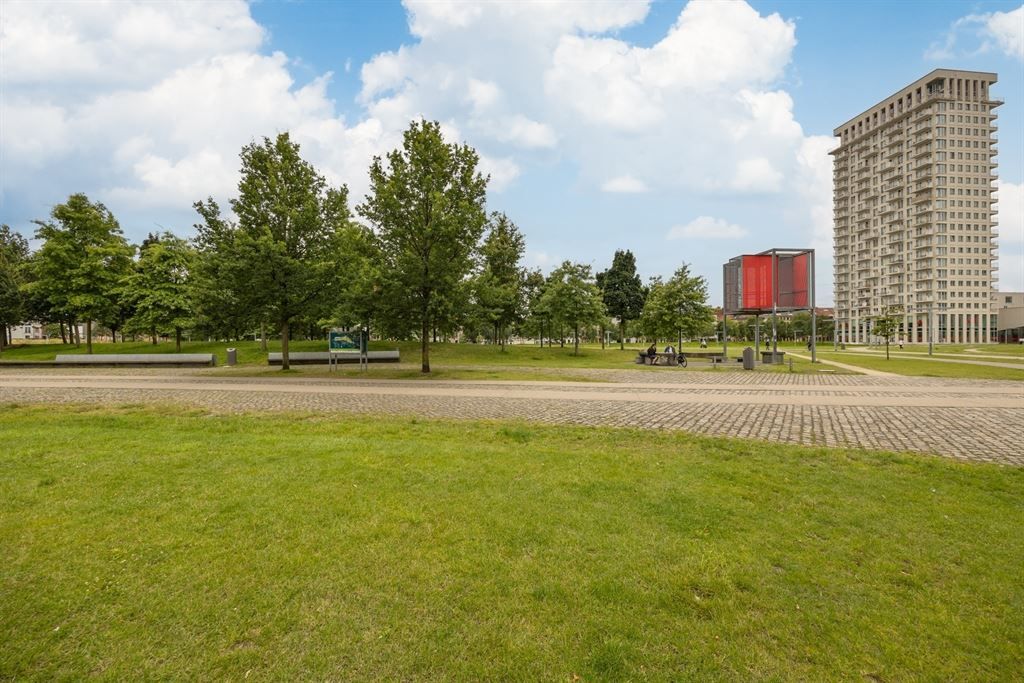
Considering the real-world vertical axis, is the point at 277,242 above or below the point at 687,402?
above

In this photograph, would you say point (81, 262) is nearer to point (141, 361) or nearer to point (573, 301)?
point (141, 361)

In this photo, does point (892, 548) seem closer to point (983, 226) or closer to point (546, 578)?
point (546, 578)

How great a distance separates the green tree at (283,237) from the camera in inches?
877

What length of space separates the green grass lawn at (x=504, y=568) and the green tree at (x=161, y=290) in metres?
36.0

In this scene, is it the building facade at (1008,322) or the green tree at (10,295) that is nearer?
the green tree at (10,295)

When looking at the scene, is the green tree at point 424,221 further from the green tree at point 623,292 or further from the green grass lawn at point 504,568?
the green tree at point 623,292

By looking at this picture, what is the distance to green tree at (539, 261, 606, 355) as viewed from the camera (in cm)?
4097

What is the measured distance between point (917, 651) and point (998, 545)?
2.47 metres

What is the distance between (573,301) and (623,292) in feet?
77.1

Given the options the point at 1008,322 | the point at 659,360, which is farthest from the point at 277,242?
the point at 1008,322

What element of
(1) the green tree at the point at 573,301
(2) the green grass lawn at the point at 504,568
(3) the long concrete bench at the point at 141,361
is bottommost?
(2) the green grass lawn at the point at 504,568

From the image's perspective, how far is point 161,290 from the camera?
Result: 38062 mm

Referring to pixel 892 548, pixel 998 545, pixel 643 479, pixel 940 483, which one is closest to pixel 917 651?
pixel 892 548

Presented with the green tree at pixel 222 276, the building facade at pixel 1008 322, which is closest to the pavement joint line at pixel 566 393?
the green tree at pixel 222 276
